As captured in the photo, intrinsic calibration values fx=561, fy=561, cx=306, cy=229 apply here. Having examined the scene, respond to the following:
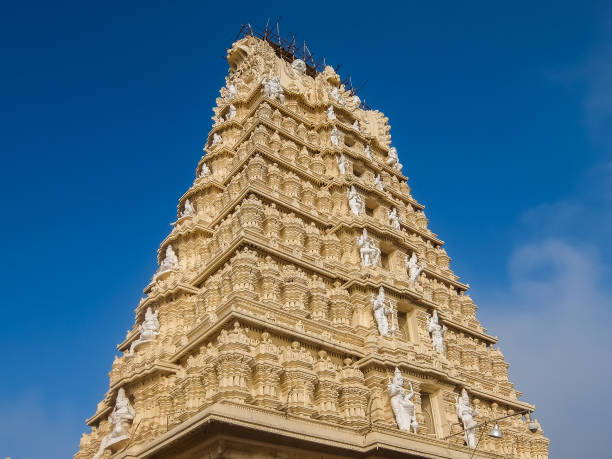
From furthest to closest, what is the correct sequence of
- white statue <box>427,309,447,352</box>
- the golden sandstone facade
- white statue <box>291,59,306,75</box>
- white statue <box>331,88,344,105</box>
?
1. white statue <box>291,59,306,75</box>
2. white statue <box>331,88,344,105</box>
3. white statue <box>427,309,447,352</box>
4. the golden sandstone facade

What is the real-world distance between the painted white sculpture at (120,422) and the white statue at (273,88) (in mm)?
16135

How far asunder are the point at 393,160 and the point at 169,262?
52.2ft

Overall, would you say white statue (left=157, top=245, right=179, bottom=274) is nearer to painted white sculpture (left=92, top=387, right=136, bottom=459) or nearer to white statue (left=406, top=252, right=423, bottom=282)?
painted white sculpture (left=92, top=387, right=136, bottom=459)

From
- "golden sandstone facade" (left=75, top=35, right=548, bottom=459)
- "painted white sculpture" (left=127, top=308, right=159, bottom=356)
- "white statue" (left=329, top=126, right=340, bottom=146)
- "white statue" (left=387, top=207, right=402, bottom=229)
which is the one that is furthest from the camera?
"white statue" (left=329, top=126, right=340, bottom=146)

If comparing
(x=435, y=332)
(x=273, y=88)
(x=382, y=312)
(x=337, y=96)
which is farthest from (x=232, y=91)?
(x=435, y=332)

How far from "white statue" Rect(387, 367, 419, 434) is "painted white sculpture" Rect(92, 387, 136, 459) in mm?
9196

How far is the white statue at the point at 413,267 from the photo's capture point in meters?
25.8

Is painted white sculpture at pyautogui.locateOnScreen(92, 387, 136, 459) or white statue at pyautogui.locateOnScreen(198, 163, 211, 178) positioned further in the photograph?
white statue at pyautogui.locateOnScreen(198, 163, 211, 178)

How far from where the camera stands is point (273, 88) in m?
29.3

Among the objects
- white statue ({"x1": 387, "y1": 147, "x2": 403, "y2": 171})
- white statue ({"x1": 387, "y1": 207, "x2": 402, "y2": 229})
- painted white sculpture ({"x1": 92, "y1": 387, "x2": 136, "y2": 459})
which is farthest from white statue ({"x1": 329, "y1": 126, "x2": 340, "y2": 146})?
painted white sculpture ({"x1": 92, "y1": 387, "x2": 136, "y2": 459})

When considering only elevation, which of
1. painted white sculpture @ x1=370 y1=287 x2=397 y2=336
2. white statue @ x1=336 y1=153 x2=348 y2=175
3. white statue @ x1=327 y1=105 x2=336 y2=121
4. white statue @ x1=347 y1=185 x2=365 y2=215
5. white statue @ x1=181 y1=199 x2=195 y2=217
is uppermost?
white statue @ x1=327 y1=105 x2=336 y2=121

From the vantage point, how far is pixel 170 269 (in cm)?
2486

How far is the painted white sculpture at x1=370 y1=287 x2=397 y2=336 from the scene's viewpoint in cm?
2144

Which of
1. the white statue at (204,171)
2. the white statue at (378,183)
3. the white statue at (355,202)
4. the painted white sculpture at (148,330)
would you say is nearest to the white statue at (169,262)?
the painted white sculpture at (148,330)
